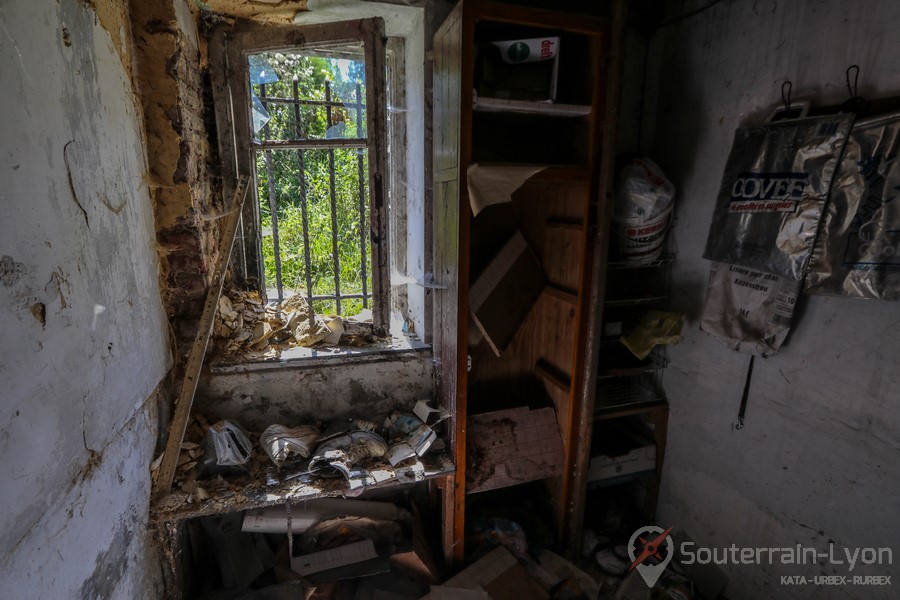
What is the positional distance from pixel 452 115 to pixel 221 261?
1.10 meters

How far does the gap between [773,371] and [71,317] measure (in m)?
2.29

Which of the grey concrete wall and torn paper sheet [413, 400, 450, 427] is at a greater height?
the grey concrete wall

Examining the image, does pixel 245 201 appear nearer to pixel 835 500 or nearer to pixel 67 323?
pixel 67 323

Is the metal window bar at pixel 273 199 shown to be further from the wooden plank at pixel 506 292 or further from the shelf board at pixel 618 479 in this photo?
the shelf board at pixel 618 479

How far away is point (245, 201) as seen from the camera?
2.13 meters

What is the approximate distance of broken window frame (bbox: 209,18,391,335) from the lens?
1919 millimetres

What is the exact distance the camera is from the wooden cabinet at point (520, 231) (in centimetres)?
166

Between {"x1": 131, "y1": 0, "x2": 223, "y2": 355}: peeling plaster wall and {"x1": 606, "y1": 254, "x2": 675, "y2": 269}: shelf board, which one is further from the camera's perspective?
{"x1": 606, "y1": 254, "x2": 675, "y2": 269}: shelf board

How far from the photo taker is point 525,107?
1663mm

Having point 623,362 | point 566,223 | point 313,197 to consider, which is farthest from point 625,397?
point 313,197

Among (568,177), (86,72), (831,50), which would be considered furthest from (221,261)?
(831,50)

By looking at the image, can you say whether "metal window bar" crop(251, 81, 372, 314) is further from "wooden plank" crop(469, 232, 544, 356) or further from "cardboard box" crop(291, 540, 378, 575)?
"cardboard box" crop(291, 540, 378, 575)

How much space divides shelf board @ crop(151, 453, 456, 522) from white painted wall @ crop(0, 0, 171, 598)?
0.12m

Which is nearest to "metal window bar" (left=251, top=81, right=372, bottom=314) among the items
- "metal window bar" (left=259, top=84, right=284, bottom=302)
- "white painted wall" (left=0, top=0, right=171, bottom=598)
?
"metal window bar" (left=259, top=84, right=284, bottom=302)
